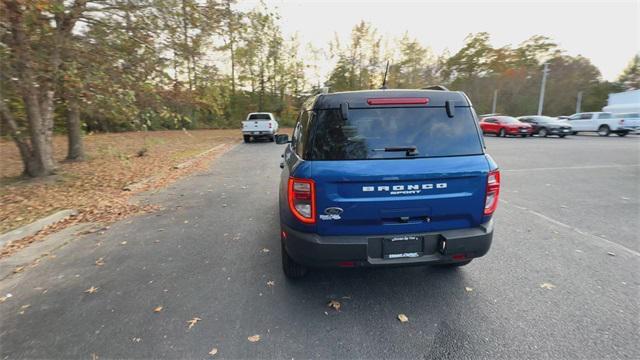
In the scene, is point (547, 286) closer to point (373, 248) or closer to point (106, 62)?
point (373, 248)

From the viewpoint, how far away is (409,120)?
2.87m

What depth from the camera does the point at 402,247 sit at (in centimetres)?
280

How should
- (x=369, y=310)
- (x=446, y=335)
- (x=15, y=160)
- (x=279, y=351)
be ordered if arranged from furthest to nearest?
(x=15, y=160), (x=369, y=310), (x=446, y=335), (x=279, y=351)

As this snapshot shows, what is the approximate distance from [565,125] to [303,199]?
995 inches

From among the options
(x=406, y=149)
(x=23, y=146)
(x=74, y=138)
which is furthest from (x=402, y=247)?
(x=74, y=138)

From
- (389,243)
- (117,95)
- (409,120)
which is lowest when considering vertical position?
(389,243)

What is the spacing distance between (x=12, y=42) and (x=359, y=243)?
7375 mm

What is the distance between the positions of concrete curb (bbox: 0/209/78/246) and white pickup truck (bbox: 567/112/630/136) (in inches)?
1118

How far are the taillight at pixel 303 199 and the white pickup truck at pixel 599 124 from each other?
87.7 feet

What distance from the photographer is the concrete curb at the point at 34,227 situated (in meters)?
4.45

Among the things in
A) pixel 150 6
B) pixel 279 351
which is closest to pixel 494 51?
pixel 150 6

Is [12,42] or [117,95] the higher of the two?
[12,42]

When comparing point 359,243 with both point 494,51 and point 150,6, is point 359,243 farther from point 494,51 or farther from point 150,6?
point 494,51

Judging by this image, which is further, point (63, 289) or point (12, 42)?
point (12, 42)
